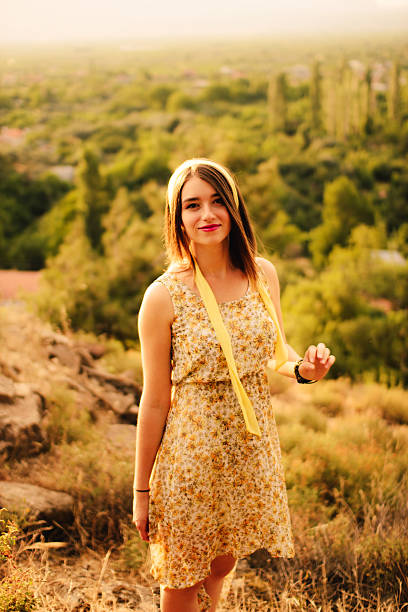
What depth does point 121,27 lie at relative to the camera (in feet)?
378

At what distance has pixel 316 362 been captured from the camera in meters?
1.84

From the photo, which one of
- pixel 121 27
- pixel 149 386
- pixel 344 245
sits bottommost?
pixel 344 245

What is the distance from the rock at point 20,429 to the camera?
3.55 m

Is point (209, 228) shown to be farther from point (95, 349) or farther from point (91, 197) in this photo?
point (91, 197)

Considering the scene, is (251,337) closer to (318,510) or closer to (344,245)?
(318,510)

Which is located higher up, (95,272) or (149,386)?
(149,386)

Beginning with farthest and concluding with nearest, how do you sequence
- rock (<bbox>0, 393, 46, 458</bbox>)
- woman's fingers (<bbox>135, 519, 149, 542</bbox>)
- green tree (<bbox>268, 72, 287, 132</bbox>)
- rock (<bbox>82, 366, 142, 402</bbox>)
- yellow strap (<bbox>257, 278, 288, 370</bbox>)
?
green tree (<bbox>268, 72, 287, 132</bbox>) → rock (<bbox>82, 366, 142, 402</bbox>) → rock (<bbox>0, 393, 46, 458</bbox>) → yellow strap (<bbox>257, 278, 288, 370</bbox>) → woman's fingers (<bbox>135, 519, 149, 542</bbox>)

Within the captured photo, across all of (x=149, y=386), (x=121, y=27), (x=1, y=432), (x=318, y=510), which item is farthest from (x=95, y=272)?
(x=121, y=27)

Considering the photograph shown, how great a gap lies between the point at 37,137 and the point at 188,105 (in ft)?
71.2

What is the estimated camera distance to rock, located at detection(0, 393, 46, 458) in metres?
3.55

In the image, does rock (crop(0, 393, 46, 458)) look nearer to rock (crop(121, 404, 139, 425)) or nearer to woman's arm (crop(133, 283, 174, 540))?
rock (crop(121, 404, 139, 425))

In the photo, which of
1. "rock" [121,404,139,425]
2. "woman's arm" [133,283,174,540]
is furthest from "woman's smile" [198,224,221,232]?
"rock" [121,404,139,425]

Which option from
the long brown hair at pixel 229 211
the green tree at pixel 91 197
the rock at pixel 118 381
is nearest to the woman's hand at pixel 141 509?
the long brown hair at pixel 229 211

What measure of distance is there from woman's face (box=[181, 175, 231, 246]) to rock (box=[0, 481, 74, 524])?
195cm
